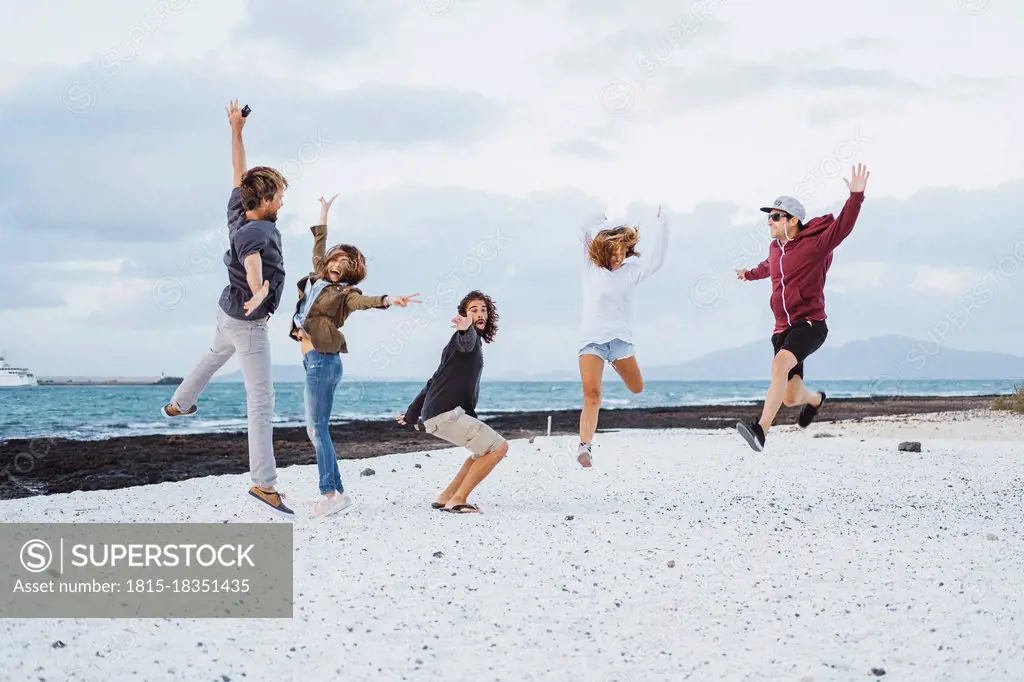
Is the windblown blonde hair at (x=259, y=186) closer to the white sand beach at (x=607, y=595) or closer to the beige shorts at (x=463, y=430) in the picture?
the beige shorts at (x=463, y=430)

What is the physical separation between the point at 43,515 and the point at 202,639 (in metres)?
4.55

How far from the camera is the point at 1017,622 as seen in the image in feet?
18.7

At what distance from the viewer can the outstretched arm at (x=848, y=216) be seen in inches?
Result: 275

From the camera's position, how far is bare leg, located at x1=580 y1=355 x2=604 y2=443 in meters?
7.37

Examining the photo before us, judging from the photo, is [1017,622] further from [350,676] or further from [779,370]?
[350,676]

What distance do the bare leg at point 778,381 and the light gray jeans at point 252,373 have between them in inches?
162

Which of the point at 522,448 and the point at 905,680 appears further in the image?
the point at 522,448

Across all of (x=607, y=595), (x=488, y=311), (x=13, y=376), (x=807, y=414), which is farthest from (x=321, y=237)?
(x=13, y=376)

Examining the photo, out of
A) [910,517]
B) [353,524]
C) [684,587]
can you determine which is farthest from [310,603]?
[910,517]

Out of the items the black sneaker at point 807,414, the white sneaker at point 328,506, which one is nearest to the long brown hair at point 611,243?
the black sneaker at point 807,414

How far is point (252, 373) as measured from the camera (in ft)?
22.6

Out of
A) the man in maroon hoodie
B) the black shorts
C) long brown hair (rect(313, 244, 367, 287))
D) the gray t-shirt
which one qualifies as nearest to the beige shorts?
long brown hair (rect(313, 244, 367, 287))

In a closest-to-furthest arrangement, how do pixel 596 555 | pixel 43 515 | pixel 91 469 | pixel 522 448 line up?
pixel 596 555 < pixel 43 515 < pixel 522 448 < pixel 91 469

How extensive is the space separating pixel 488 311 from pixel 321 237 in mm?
1519
